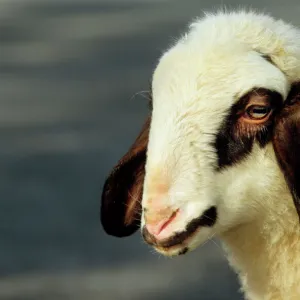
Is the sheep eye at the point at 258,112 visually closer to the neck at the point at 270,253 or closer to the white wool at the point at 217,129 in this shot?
the white wool at the point at 217,129

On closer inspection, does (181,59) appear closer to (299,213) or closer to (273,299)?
(299,213)

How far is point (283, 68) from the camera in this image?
5.57m

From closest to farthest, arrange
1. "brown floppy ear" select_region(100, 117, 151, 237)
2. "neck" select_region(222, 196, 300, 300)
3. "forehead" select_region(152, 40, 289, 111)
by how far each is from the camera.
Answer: "forehead" select_region(152, 40, 289, 111), "neck" select_region(222, 196, 300, 300), "brown floppy ear" select_region(100, 117, 151, 237)

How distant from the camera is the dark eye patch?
544 cm

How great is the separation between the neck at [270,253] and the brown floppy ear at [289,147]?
0.43 feet

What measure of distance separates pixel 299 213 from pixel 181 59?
0.75m

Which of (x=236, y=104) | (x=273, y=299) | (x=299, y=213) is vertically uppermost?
(x=236, y=104)

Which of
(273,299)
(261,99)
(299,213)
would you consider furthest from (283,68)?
(273,299)

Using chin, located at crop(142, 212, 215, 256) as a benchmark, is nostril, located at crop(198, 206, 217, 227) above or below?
above

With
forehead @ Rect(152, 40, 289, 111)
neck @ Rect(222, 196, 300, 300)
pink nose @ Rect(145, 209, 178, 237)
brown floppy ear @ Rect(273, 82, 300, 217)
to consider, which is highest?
forehead @ Rect(152, 40, 289, 111)

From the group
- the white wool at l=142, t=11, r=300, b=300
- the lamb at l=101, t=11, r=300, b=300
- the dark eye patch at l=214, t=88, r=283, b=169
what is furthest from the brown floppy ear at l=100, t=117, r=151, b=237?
the dark eye patch at l=214, t=88, r=283, b=169

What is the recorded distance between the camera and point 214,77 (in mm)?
5457

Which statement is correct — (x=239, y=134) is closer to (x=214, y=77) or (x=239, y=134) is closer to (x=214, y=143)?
(x=214, y=143)

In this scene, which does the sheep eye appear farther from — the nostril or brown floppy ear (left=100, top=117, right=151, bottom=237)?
brown floppy ear (left=100, top=117, right=151, bottom=237)
